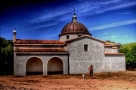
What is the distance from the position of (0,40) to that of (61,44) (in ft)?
31.4

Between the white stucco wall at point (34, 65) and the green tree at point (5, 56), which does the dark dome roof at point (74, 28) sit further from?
the green tree at point (5, 56)

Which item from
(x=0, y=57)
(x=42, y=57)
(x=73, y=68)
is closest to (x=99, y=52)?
(x=73, y=68)

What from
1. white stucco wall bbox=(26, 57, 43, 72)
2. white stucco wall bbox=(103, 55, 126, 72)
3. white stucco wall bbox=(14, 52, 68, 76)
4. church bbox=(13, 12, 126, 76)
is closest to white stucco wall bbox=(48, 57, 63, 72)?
church bbox=(13, 12, 126, 76)

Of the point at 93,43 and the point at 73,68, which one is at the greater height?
the point at 93,43

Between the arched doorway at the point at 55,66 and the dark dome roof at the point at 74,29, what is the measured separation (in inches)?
178

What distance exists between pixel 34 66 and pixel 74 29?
7.43m

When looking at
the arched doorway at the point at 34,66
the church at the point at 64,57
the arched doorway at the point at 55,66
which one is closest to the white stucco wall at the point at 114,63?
the church at the point at 64,57

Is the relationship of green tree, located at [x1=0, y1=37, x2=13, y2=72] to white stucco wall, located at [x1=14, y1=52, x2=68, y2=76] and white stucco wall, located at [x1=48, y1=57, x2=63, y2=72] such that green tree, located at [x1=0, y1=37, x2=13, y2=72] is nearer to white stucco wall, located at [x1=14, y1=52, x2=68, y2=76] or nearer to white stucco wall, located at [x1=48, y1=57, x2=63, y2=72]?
white stucco wall, located at [x1=14, y1=52, x2=68, y2=76]

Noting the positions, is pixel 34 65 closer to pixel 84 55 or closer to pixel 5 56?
pixel 5 56

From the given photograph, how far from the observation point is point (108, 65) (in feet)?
89.8

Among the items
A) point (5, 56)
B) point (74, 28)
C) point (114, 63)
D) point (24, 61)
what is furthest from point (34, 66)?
point (114, 63)

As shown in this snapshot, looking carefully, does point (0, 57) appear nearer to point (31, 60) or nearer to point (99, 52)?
point (31, 60)

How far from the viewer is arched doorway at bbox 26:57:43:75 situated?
26.4 metres

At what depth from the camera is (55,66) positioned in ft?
89.9
